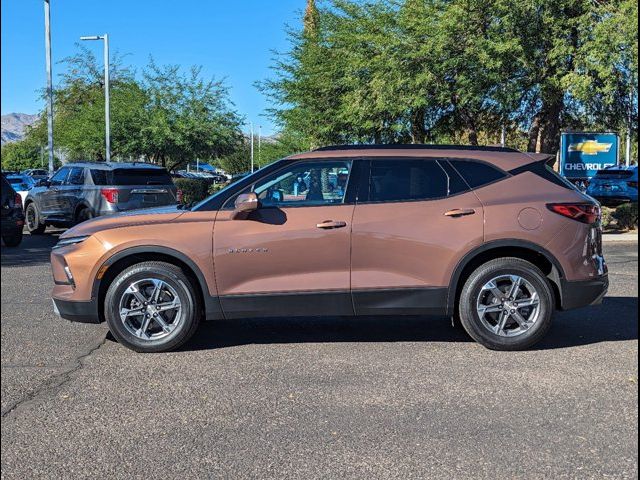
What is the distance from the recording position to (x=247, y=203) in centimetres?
535

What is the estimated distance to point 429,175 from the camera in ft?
18.6

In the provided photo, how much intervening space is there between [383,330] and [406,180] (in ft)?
4.95

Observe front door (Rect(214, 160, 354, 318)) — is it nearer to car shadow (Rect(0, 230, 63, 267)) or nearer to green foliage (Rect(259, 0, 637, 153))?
car shadow (Rect(0, 230, 63, 267))

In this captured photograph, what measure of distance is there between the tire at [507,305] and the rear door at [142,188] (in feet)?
30.7

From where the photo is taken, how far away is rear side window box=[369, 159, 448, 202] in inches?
220

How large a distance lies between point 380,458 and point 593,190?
2038cm

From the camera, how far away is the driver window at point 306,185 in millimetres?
5578

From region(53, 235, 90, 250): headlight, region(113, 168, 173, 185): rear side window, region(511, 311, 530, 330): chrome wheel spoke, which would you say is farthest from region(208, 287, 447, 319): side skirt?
region(113, 168, 173, 185): rear side window

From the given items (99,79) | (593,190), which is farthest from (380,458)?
(99,79)

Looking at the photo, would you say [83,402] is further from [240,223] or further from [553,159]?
[553,159]

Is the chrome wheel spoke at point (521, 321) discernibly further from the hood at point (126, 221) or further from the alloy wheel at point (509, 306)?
the hood at point (126, 221)

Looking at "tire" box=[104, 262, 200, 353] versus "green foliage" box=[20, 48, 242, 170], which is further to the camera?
"green foliage" box=[20, 48, 242, 170]

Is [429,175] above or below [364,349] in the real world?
above

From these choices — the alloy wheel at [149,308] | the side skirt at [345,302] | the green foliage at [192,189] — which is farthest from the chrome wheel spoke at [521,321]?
the green foliage at [192,189]
